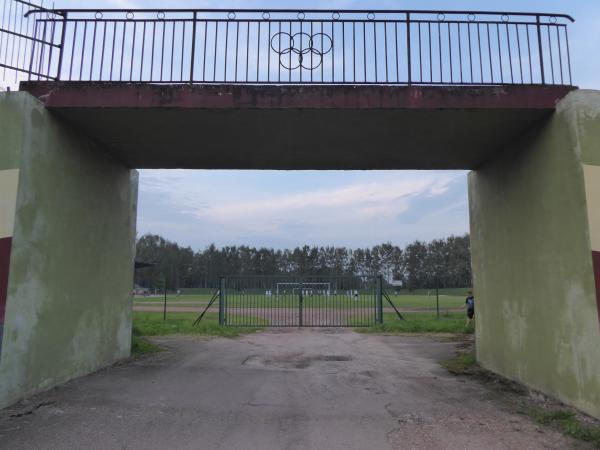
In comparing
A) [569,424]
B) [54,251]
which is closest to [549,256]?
[569,424]

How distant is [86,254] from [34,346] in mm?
1883

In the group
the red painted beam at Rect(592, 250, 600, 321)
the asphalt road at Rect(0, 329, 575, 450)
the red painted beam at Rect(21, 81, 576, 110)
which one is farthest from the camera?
the red painted beam at Rect(21, 81, 576, 110)

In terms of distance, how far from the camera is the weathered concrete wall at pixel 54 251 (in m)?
5.76

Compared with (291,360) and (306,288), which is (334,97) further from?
(306,288)

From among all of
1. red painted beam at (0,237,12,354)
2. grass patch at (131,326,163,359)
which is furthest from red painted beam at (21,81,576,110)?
grass patch at (131,326,163,359)

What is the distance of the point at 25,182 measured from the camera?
19.4 feet

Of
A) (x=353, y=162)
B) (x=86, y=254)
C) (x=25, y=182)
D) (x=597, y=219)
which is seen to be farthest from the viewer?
(x=353, y=162)

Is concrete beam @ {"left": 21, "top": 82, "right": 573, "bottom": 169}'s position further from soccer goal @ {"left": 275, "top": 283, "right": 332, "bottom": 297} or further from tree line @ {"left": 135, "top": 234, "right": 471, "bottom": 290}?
tree line @ {"left": 135, "top": 234, "right": 471, "bottom": 290}

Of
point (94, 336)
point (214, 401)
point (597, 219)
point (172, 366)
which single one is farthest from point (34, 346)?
point (597, 219)

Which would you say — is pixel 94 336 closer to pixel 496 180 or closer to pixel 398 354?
pixel 398 354

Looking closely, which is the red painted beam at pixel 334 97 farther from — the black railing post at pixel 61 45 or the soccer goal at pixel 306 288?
the soccer goal at pixel 306 288

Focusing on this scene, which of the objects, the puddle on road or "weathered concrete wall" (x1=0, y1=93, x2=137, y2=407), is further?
the puddle on road

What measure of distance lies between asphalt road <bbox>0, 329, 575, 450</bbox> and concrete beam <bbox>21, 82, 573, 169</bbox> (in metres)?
3.79

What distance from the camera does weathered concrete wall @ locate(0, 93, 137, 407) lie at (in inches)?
227
